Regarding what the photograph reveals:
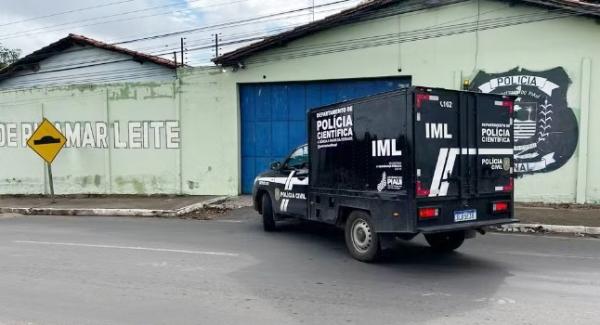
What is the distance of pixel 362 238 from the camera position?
286 inches

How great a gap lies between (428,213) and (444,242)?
1577mm

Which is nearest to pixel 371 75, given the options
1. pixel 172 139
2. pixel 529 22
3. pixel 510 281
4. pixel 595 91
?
pixel 529 22

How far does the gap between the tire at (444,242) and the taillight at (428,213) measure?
120cm

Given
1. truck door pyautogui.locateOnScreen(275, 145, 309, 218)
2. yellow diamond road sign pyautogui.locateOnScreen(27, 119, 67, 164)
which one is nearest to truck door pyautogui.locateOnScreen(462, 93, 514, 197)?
truck door pyautogui.locateOnScreen(275, 145, 309, 218)

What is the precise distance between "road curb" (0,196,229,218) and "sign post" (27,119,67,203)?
143 cm

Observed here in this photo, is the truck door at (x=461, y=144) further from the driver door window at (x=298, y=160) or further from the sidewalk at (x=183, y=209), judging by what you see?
the sidewalk at (x=183, y=209)

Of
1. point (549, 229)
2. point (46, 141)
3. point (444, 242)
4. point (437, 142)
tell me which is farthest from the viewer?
point (46, 141)

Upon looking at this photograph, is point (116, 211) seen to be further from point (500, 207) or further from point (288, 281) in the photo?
point (500, 207)

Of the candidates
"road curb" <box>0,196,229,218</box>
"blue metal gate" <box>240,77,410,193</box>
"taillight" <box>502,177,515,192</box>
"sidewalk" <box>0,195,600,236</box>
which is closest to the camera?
"taillight" <box>502,177,515,192</box>

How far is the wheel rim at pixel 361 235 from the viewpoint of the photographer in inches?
281

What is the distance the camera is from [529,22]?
1284cm

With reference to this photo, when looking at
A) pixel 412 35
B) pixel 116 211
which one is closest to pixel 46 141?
pixel 116 211

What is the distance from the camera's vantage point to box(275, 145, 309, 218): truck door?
8.81 meters

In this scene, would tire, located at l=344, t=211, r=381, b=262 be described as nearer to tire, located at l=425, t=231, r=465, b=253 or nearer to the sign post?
tire, located at l=425, t=231, r=465, b=253
